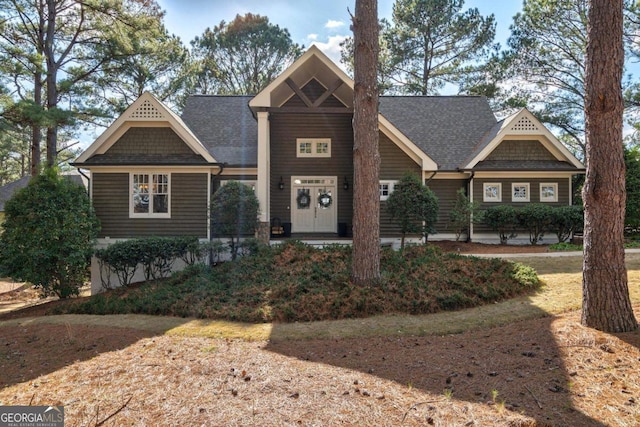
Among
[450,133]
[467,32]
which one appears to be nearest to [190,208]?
[450,133]

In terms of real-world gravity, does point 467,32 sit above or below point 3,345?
above

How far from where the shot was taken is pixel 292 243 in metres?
10.7

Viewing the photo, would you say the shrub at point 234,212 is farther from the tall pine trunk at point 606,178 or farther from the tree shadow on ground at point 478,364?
the tall pine trunk at point 606,178

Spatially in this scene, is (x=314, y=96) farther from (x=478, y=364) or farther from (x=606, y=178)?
(x=478, y=364)

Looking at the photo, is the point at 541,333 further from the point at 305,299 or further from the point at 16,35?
the point at 16,35

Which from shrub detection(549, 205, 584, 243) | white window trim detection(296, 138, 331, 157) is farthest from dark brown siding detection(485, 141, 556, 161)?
white window trim detection(296, 138, 331, 157)

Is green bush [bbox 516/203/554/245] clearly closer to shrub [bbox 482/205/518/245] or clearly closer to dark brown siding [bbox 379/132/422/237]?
shrub [bbox 482/205/518/245]

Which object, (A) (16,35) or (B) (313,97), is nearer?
(B) (313,97)

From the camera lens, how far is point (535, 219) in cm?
1357

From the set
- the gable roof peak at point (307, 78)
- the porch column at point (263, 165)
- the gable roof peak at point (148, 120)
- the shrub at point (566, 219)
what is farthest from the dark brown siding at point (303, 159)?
the shrub at point (566, 219)

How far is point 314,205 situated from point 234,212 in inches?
171

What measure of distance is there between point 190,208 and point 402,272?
25.2 feet

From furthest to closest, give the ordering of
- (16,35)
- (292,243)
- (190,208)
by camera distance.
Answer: (16,35) → (190,208) → (292,243)

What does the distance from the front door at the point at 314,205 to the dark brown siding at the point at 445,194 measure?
418cm
